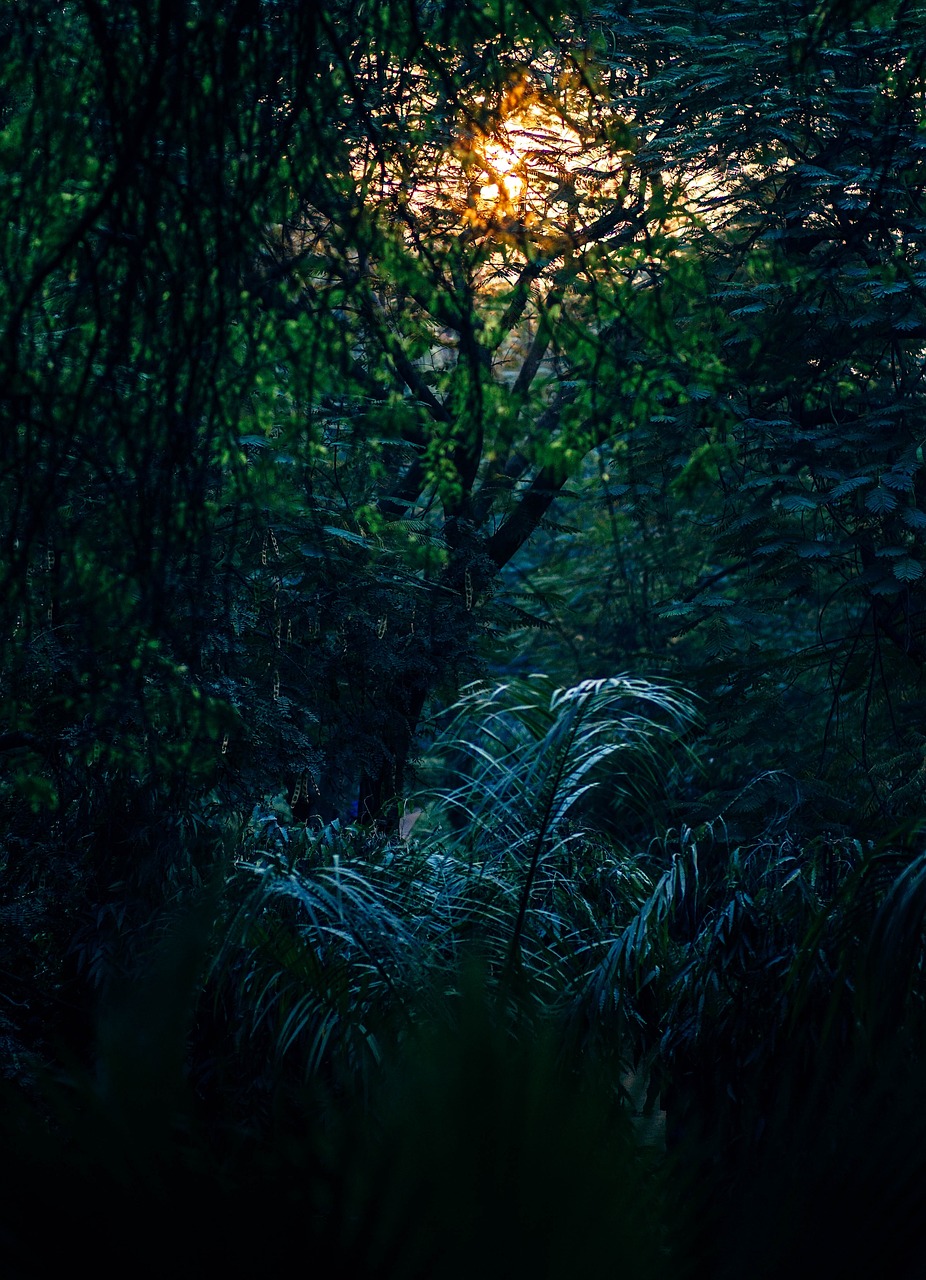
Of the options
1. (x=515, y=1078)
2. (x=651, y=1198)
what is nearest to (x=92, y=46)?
(x=515, y=1078)

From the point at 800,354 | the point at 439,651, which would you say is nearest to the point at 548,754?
the point at 439,651

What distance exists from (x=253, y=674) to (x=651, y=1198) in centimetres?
589

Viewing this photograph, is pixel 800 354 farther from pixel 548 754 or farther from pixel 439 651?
pixel 548 754

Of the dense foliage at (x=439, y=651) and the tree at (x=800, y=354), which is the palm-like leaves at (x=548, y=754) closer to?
the dense foliage at (x=439, y=651)

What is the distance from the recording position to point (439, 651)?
29.5ft

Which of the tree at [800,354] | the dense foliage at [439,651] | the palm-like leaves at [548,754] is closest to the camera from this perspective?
the dense foliage at [439,651]

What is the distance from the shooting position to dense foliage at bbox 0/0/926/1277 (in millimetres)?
2344

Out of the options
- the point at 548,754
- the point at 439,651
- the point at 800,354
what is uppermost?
the point at 800,354

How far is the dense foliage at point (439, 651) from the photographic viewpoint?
92.3 inches

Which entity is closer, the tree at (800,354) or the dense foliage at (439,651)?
the dense foliage at (439,651)

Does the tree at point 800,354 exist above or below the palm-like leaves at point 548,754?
above

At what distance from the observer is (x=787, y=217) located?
8164 mm

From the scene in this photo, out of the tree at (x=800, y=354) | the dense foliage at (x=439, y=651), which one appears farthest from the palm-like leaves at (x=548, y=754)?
the tree at (x=800, y=354)

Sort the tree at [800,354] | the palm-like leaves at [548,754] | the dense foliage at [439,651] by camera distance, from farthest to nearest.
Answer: the tree at [800,354] < the palm-like leaves at [548,754] < the dense foliage at [439,651]
